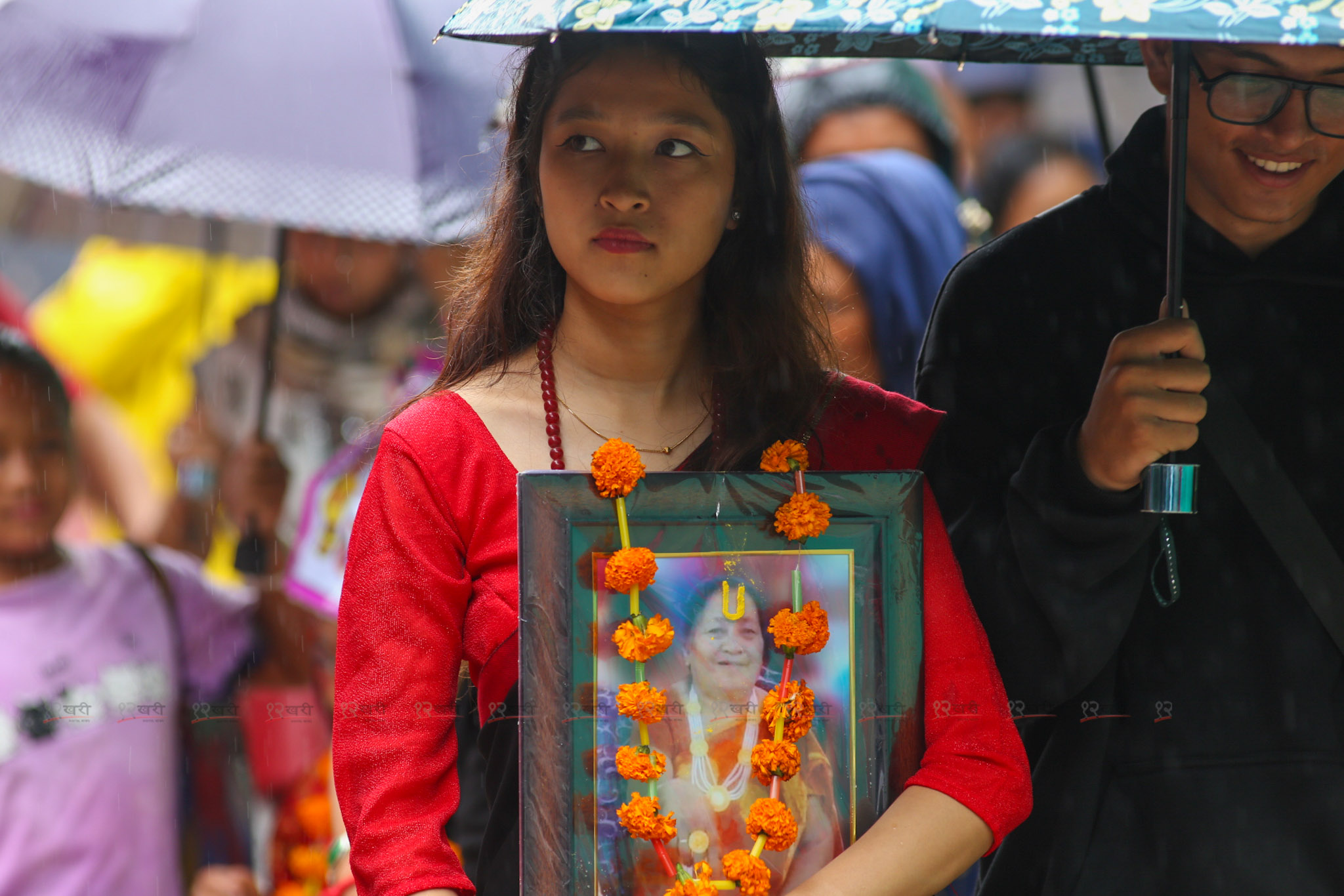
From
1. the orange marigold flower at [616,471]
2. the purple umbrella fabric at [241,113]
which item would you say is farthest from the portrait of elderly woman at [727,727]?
the purple umbrella fabric at [241,113]

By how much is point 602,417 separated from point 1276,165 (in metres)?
1.15

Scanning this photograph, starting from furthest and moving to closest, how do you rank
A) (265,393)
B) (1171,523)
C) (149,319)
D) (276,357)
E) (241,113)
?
(149,319), (276,357), (265,393), (241,113), (1171,523)

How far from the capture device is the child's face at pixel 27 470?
4.14 m

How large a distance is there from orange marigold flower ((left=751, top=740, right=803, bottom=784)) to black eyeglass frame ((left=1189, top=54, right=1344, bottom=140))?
1174 mm

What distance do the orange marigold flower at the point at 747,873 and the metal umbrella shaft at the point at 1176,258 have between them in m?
0.78

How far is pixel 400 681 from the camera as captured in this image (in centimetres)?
197

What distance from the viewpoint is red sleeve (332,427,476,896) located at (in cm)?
193

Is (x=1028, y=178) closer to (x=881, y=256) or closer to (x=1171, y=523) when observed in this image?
(x=881, y=256)

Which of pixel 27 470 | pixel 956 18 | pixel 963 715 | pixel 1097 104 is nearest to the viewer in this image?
pixel 956 18

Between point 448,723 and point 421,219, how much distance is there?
2.32 m

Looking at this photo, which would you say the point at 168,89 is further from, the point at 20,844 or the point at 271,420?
the point at 20,844

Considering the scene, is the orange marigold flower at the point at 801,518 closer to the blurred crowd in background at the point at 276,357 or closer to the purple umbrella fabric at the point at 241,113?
the purple umbrella fabric at the point at 241,113

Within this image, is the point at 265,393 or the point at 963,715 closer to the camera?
the point at 963,715

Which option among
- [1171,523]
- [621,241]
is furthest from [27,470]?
[1171,523]
